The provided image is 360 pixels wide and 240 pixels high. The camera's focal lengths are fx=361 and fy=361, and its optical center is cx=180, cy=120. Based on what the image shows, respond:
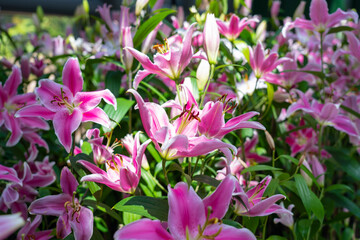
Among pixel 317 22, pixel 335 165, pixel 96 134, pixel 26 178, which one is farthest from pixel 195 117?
pixel 335 165

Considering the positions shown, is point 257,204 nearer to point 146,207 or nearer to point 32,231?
point 146,207

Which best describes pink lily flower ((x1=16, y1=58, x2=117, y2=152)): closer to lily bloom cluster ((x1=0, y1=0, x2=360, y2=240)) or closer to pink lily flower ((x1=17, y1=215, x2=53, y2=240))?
lily bloom cluster ((x1=0, y1=0, x2=360, y2=240))

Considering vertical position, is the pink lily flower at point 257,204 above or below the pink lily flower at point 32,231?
above

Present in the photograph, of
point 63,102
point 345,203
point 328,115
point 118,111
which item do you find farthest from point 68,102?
point 345,203

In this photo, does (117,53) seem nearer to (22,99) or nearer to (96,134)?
(22,99)

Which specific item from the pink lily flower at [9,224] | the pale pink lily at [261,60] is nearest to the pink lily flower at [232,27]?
the pale pink lily at [261,60]

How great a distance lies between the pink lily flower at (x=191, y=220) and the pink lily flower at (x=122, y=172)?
A: 2.8 inches

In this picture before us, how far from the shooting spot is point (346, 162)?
83 cm

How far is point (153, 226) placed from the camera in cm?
38

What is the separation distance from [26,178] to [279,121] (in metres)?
0.62

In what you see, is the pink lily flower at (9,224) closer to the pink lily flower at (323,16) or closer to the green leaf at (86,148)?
the green leaf at (86,148)

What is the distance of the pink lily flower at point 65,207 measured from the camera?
0.48 meters

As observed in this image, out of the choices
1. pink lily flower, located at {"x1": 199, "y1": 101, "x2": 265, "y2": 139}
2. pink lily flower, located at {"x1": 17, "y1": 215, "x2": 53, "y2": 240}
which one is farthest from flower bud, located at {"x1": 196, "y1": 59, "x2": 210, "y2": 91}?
pink lily flower, located at {"x1": 17, "y1": 215, "x2": 53, "y2": 240}

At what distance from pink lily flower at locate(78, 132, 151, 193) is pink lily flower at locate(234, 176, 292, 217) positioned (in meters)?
0.12
